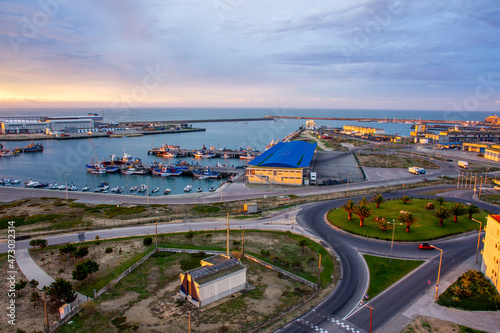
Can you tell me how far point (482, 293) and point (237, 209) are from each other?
106 ft

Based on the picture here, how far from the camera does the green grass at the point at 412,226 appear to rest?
37531 mm

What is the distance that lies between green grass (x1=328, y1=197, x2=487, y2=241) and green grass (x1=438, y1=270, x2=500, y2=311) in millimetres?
10667

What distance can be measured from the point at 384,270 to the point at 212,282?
646 inches

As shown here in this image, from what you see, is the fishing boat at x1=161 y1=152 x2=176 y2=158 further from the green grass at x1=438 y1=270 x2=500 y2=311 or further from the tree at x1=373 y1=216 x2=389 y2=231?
the green grass at x1=438 y1=270 x2=500 y2=311

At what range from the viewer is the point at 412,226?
40125mm

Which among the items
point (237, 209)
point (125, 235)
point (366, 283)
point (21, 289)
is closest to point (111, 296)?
point (21, 289)

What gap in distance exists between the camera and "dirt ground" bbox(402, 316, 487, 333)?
2089cm

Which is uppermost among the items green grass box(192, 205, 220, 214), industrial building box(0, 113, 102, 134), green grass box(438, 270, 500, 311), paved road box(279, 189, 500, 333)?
industrial building box(0, 113, 102, 134)

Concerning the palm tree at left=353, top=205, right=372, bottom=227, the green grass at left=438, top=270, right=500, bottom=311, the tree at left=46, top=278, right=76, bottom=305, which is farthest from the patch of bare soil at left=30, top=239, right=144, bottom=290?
the green grass at left=438, top=270, right=500, bottom=311

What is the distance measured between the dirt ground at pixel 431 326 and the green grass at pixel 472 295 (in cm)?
270

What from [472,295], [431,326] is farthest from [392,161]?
[431,326]

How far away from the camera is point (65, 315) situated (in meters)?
21.2

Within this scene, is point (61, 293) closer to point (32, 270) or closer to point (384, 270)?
point (32, 270)

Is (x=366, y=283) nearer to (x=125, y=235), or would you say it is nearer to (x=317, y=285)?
(x=317, y=285)
